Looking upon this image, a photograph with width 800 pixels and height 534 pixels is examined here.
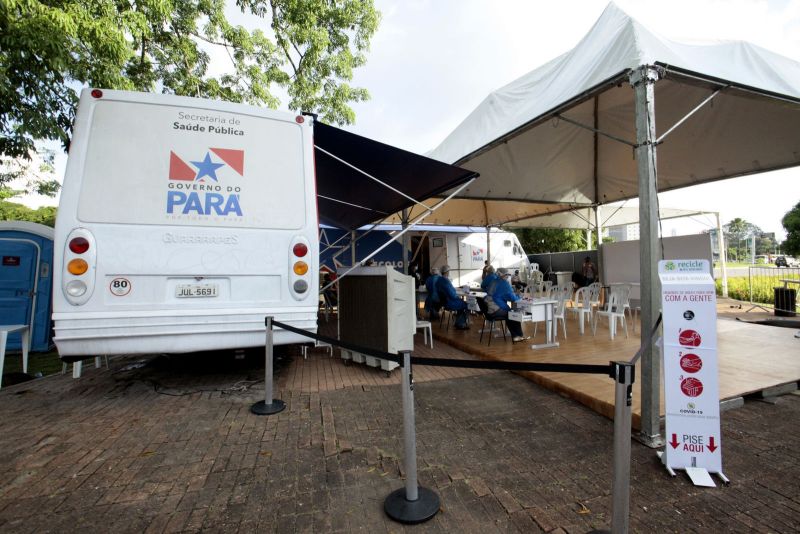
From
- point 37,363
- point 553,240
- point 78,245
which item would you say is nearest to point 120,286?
point 78,245

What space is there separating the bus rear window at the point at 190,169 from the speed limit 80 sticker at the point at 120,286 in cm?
53

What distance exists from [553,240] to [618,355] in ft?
80.8

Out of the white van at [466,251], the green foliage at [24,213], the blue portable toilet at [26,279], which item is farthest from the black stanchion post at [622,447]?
the green foliage at [24,213]

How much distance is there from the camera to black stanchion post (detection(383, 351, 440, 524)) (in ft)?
6.93

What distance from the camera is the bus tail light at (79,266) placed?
3109 millimetres

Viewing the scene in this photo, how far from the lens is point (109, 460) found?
275 centimetres

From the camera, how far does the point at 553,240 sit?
28.3 m

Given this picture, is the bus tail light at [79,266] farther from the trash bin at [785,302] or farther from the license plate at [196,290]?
the trash bin at [785,302]

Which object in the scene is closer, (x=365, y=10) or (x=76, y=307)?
(x=76, y=307)

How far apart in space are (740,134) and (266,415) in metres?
8.49

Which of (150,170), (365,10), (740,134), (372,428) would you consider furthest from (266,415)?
(365,10)

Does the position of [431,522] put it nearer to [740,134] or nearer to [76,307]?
[76,307]

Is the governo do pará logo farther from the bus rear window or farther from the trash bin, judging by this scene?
the trash bin

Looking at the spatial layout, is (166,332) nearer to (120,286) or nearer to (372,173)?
(120,286)
